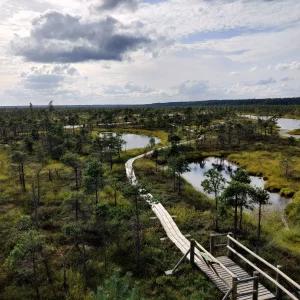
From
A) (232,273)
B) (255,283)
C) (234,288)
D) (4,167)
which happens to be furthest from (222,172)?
(234,288)

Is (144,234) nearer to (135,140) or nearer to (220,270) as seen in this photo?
(220,270)

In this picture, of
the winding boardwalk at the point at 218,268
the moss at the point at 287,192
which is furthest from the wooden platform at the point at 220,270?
the moss at the point at 287,192

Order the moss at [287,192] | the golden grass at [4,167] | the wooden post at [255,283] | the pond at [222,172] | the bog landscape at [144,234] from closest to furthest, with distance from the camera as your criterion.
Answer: the wooden post at [255,283] → the bog landscape at [144,234] → the pond at [222,172] → the moss at [287,192] → the golden grass at [4,167]

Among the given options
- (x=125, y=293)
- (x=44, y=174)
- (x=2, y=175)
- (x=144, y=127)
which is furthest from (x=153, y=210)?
(x=144, y=127)

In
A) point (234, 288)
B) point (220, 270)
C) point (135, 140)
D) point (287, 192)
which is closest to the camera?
point (234, 288)

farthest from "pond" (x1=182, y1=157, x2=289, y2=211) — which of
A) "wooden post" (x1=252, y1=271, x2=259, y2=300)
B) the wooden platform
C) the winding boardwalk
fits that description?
"wooden post" (x1=252, y1=271, x2=259, y2=300)

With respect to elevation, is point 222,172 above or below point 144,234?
below

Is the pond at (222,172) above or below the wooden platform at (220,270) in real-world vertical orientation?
below

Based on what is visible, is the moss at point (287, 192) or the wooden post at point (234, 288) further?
the moss at point (287, 192)

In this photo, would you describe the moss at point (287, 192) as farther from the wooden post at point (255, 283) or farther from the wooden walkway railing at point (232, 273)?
the wooden post at point (255, 283)
